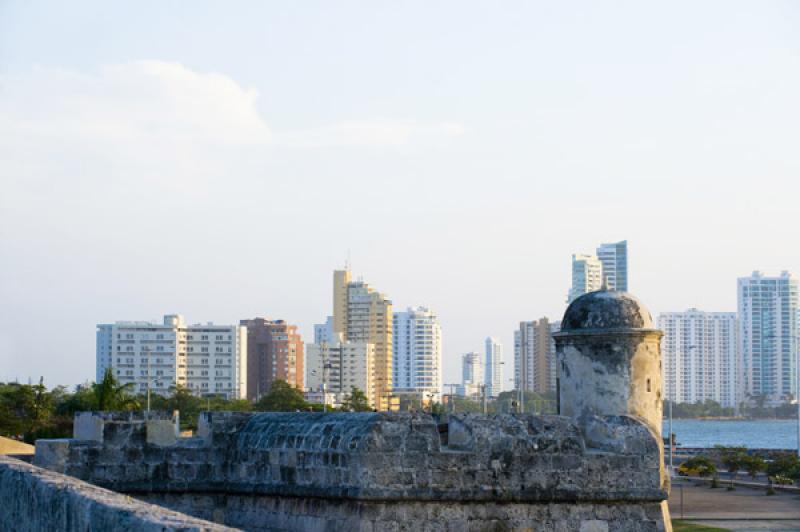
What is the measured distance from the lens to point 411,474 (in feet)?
37.0

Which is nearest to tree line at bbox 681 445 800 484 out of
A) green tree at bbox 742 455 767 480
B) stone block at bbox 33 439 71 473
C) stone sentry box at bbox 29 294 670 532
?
green tree at bbox 742 455 767 480

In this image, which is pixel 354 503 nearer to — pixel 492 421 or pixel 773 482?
pixel 492 421

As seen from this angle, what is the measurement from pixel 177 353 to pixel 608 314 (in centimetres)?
18149

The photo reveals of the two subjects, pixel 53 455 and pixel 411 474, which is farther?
pixel 53 455

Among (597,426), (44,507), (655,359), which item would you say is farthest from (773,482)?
(44,507)

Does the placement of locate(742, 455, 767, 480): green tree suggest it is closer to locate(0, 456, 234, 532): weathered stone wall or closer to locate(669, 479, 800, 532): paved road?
locate(669, 479, 800, 532): paved road

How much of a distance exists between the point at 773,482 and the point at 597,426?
191ft

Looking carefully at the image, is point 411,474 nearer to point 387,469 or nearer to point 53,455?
point 387,469

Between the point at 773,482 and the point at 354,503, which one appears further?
the point at 773,482

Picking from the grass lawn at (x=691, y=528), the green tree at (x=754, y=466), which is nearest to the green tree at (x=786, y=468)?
the green tree at (x=754, y=466)

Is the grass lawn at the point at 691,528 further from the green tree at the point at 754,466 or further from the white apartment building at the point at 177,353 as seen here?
the white apartment building at the point at 177,353

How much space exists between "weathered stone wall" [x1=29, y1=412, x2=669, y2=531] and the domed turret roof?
16.9ft

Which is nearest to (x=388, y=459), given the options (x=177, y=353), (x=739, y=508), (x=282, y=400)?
(x=739, y=508)

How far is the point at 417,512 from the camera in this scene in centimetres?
1131
